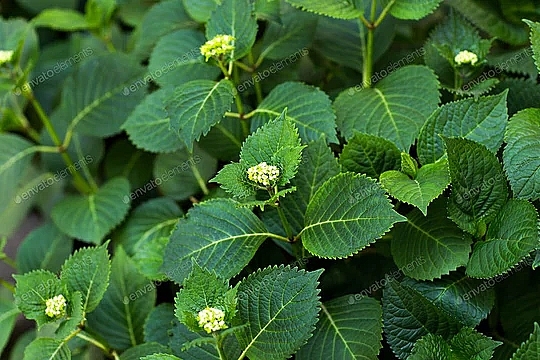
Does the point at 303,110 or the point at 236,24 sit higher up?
the point at 236,24

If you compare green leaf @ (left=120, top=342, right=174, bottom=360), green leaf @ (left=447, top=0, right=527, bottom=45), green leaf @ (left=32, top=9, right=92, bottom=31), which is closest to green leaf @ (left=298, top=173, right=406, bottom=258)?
green leaf @ (left=120, top=342, right=174, bottom=360)

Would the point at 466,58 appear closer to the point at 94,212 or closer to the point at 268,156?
the point at 268,156

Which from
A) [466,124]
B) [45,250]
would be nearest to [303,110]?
[466,124]

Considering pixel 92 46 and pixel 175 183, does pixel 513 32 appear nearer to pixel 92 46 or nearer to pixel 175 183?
pixel 175 183

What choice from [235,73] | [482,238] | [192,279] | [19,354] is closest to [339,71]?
[235,73]

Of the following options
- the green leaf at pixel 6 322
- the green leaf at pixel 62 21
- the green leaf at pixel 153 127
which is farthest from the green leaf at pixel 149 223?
the green leaf at pixel 62 21

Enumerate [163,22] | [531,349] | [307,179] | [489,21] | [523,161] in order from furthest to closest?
[163,22]
[489,21]
[307,179]
[523,161]
[531,349]
